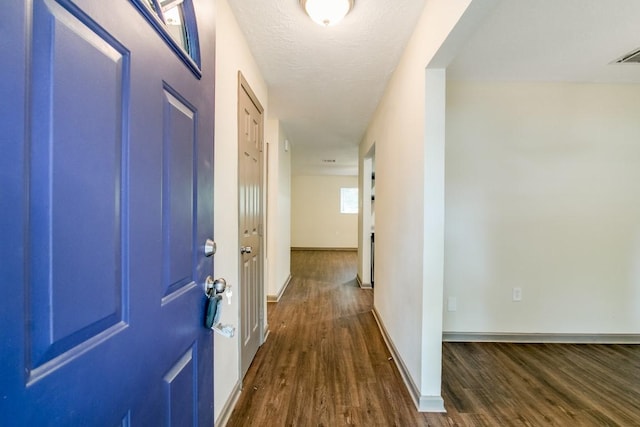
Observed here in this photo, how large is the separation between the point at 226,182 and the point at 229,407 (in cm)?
135

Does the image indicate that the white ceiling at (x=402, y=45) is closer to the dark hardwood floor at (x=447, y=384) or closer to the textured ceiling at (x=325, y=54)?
the textured ceiling at (x=325, y=54)

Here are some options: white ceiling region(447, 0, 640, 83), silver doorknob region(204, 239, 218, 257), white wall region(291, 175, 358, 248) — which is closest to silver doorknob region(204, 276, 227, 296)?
silver doorknob region(204, 239, 218, 257)

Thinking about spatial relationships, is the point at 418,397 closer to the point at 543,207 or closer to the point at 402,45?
the point at 543,207

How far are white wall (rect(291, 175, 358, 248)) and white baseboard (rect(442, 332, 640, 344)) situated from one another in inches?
245

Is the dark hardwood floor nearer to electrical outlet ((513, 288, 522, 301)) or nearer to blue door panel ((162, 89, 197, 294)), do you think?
electrical outlet ((513, 288, 522, 301))

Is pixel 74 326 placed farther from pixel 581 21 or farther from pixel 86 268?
pixel 581 21

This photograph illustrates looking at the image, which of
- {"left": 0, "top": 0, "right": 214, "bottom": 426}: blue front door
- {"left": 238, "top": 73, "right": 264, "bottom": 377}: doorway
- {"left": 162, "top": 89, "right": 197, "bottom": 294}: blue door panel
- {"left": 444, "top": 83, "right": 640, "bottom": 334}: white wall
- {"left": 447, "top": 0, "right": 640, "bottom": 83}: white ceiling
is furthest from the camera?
{"left": 444, "top": 83, "right": 640, "bottom": 334}: white wall

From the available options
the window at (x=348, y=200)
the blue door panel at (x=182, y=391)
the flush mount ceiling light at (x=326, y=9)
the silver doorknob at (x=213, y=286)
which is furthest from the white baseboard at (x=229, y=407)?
the window at (x=348, y=200)

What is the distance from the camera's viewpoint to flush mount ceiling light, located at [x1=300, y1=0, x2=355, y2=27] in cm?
154

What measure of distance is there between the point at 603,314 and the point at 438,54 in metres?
2.84

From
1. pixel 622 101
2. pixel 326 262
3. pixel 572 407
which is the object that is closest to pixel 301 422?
pixel 572 407

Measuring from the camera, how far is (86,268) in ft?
1.54

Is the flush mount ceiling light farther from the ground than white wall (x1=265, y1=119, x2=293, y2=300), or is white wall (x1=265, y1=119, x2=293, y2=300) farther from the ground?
the flush mount ceiling light

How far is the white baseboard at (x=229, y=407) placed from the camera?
153 cm
